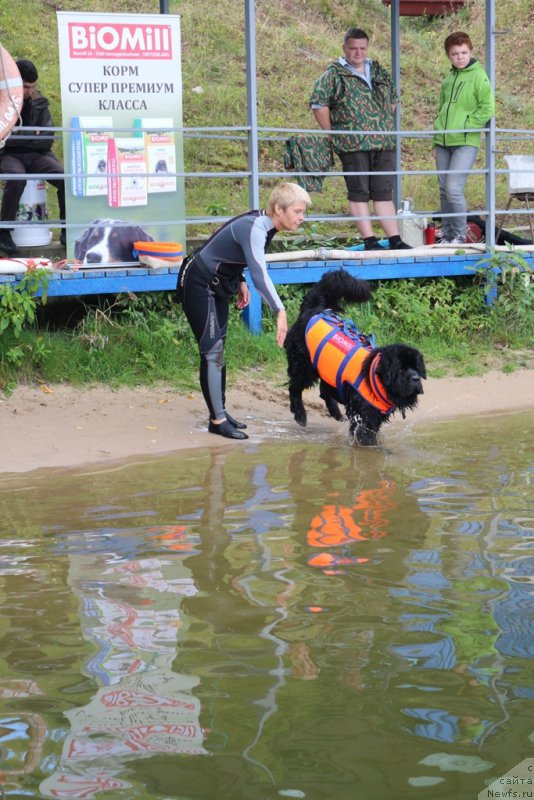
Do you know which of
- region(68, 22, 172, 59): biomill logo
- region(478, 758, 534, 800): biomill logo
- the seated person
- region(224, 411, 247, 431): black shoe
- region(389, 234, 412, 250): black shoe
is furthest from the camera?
region(389, 234, 412, 250): black shoe

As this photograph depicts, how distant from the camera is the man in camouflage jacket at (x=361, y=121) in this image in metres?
9.78

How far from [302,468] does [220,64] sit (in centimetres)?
1078

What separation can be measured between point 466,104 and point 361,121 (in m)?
0.94

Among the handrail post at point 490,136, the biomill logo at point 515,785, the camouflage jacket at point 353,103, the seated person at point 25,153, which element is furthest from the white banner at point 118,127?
the biomill logo at point 515,785

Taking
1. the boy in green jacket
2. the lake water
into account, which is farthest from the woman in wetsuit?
the boy in green jacket

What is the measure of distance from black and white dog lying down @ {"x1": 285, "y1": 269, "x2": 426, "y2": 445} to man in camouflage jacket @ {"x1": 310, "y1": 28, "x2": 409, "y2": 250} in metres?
2.45

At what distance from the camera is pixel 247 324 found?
9.22 m

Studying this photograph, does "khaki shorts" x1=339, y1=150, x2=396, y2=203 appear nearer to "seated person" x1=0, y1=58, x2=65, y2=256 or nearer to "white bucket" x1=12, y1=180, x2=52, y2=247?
"seated person" x1=0, y1=58, x2=65, y2=256

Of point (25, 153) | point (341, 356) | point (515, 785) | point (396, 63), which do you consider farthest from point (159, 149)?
point (515, 785)

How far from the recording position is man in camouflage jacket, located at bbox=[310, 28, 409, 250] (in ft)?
32.1

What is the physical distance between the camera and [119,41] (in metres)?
8.71

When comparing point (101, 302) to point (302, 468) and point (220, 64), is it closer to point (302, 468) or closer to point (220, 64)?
point (302, 468)

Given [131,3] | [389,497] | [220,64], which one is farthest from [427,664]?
[131,3]

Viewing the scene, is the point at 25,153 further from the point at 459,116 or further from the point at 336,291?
the point at 459,116
